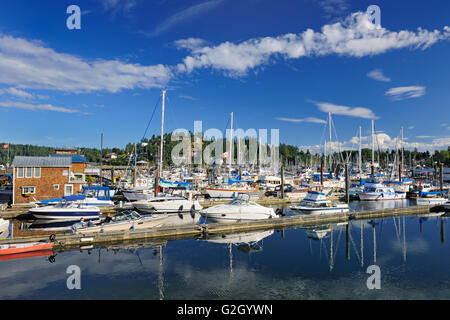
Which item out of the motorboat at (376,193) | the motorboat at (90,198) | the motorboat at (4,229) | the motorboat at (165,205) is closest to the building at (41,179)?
the motorboat at (90,198)

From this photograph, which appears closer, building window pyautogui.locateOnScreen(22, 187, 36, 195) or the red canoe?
the red canoe

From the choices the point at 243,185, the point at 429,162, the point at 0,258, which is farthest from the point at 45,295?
the point at 429,162

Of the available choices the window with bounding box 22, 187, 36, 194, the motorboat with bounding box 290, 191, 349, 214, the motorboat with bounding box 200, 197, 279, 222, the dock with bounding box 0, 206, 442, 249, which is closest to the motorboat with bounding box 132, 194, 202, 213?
the motorboat with bounding box 200, 197, 279, 222

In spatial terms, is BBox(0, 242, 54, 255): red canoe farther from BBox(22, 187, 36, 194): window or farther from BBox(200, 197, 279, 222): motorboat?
BBox(22, 187, 36, 194): window

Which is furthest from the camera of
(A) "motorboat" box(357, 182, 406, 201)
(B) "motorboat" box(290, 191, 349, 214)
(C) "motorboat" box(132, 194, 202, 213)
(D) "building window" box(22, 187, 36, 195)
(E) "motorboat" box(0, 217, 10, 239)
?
(A) "motorboat" box(357, 182, 406, 201)

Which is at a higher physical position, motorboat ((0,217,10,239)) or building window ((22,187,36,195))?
building window ((22,187,36,195))

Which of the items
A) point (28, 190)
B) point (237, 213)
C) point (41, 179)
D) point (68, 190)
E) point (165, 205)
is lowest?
point (237, 213)

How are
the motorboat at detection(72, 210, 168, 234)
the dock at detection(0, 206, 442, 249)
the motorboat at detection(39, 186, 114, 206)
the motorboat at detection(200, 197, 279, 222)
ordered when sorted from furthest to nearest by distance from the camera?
the motorboat at detection(39, 186, 114, 206) → the motorboat at detection(200, 197, 279, 222) → the motorboat at detection(72, 210, 168, 234) → the dock at detection(0, 206, 442, 249)

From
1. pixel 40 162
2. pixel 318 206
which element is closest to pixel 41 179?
pixel 40 162

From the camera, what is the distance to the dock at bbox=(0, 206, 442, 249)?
2211 cm

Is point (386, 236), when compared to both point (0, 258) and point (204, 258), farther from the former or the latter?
point (0, 258)

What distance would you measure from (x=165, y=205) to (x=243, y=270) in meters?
21.7

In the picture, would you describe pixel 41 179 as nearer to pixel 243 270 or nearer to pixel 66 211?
pixel 66 211

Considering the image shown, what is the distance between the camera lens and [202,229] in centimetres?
2752
